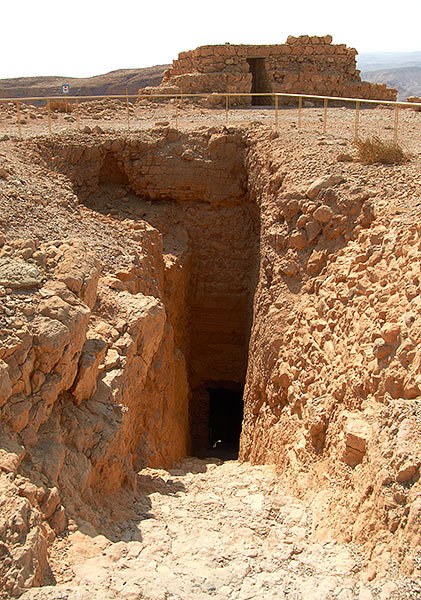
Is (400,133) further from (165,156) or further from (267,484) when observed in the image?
(267,484)

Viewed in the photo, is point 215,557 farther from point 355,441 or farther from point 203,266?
point 203,266

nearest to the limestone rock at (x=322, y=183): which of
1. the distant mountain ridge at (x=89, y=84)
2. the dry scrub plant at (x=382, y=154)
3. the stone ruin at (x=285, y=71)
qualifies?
the dry scrub plant at (x=382, y=154)

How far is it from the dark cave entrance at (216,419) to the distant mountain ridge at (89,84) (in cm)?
3643

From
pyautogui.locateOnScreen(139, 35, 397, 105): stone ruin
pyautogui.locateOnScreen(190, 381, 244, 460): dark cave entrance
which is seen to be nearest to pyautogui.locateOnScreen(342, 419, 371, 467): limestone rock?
pyautogui.locateOnScreen(190, 381, 244, 460): dark cave entrance

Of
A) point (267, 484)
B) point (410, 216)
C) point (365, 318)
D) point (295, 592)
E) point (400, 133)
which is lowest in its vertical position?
point (267, 484)

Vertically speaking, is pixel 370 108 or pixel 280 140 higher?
pixel 370 108

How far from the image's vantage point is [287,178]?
1005cm

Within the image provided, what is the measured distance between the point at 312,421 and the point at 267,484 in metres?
0.95

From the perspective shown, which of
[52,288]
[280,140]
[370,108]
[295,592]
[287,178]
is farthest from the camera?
[370,108]

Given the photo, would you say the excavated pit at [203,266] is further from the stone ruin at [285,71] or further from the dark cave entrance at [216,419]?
the stone ruin at [285,71]

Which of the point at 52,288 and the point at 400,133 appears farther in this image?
the point at 400,133

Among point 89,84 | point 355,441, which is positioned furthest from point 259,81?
point 89,84

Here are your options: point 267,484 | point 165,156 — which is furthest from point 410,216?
point 165,156

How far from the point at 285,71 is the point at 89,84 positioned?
38054 mm
